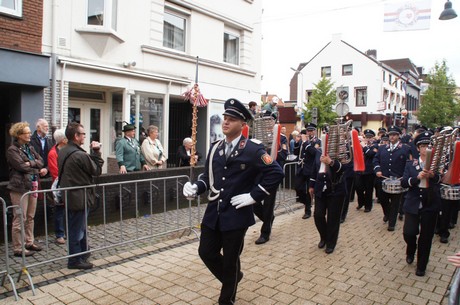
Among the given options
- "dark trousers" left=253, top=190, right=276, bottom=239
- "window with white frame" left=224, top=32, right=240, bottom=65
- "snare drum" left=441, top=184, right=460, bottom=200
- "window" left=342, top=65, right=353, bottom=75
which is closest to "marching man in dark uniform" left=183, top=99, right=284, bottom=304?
"dark trousers" left=253, top=190, right=276, bottom=239

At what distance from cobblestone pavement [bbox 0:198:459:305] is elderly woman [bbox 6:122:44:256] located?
2.72 ft

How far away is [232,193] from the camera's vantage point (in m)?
4.11

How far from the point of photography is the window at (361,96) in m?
44.7

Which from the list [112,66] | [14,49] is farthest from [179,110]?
[14,49]

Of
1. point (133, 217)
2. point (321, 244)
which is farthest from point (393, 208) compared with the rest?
point (133, 217)

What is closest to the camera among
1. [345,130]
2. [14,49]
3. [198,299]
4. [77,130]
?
[198,299]

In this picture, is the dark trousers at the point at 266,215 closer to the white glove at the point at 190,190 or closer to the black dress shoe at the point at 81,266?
the white glove at the point at 190,190

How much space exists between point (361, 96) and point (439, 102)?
8453 mm

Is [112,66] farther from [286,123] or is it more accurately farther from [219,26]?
[286,123]

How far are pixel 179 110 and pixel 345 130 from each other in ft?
30.2

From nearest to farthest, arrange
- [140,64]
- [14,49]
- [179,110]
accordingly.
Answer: [14,49], [140,64], [179,110]

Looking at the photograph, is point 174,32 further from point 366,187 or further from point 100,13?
point 366,187

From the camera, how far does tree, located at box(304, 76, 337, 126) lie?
4059 centimetres

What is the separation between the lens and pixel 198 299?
4488 mm
